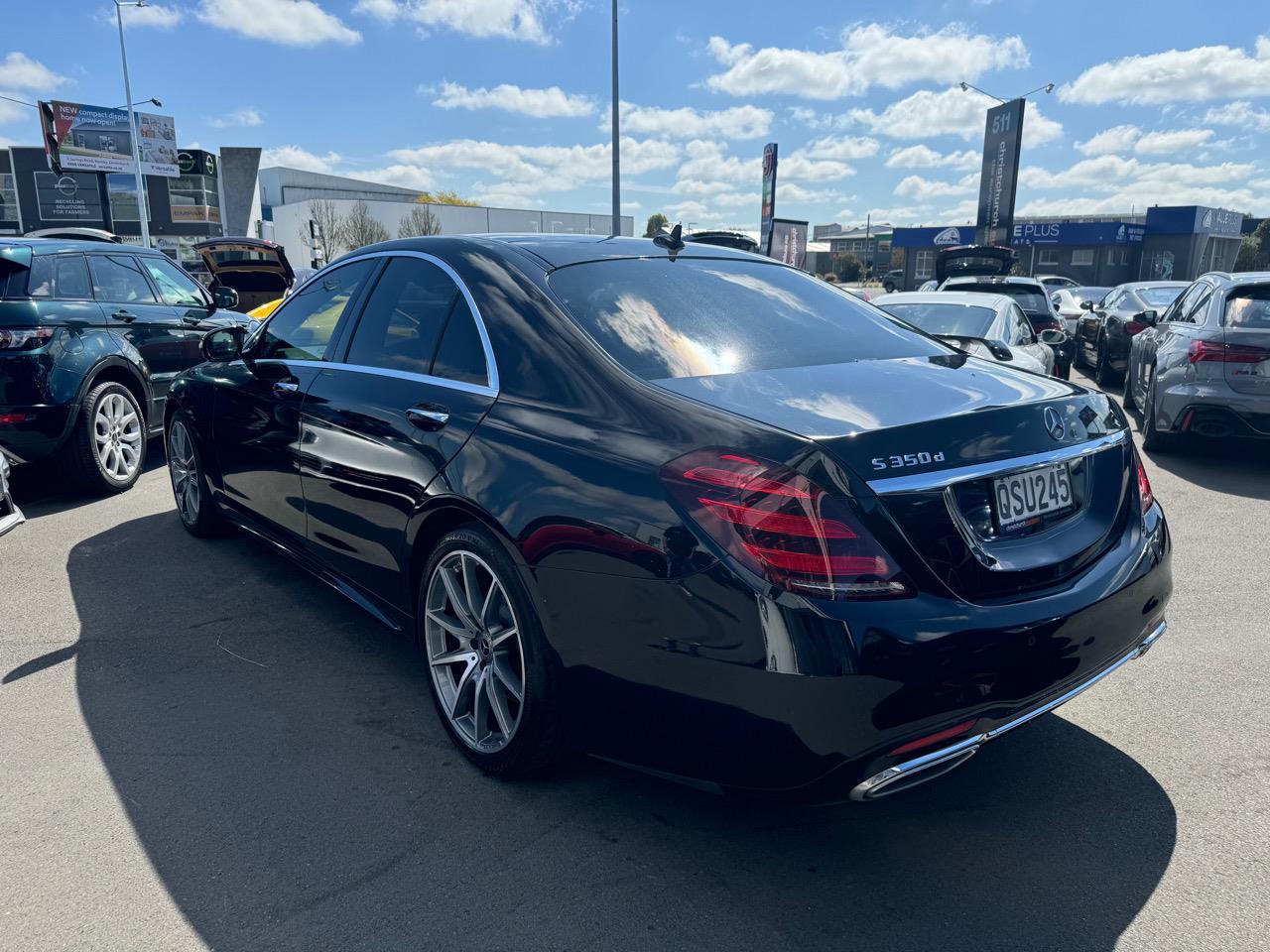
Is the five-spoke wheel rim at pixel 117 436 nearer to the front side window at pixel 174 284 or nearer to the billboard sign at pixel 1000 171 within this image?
the front side window at pixel 174 284

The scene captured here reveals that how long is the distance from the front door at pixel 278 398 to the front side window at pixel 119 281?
3.10 m

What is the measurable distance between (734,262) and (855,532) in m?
1.84

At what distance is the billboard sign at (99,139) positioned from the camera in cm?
4238

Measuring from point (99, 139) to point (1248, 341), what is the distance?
49.8 metres

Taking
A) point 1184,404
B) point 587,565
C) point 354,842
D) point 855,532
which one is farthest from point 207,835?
point 1184,404

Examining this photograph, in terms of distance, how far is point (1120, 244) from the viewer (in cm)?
5759

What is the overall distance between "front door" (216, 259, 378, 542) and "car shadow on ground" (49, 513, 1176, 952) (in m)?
0.92

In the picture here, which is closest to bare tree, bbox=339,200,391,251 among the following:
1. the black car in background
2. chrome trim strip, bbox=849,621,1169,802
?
the black car in background

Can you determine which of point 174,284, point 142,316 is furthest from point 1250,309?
point 174,284

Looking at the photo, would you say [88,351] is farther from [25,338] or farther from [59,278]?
[59,278]

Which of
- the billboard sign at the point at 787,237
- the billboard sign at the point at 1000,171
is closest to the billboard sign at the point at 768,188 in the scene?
the billboard sign at the point at 787,237

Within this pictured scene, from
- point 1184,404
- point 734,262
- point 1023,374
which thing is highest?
point 734,262

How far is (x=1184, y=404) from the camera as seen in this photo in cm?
725

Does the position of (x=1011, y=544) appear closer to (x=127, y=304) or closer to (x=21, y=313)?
(x=21, y=313)
